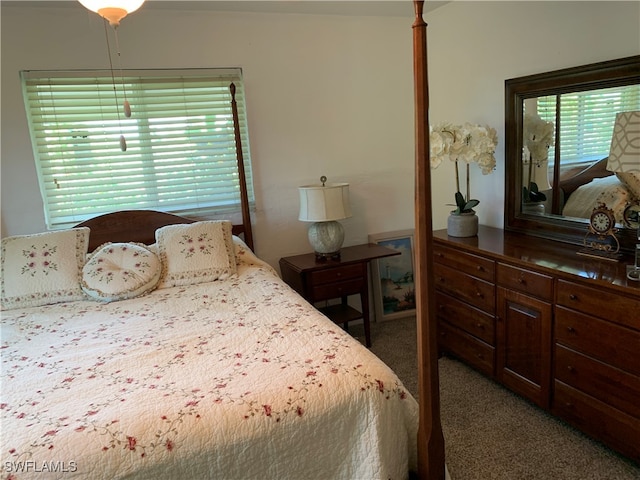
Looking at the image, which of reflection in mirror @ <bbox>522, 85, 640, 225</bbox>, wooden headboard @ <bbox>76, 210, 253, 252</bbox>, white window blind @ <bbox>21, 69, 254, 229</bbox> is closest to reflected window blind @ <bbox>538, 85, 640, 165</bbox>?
reflection in mirror @ <bbox>522, 85, 640, 225</bbox>

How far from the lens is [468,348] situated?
2.68m

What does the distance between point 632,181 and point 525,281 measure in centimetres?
64

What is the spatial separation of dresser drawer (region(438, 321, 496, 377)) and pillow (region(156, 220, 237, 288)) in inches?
53.1

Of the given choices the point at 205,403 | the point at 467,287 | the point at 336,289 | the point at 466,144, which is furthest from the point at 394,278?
the point at 205,403

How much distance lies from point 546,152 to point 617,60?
557 millimetres

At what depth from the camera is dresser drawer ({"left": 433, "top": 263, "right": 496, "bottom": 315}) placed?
96.3 inches

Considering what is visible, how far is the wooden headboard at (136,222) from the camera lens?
284cm

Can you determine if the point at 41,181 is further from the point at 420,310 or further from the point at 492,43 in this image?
the point at 492,43

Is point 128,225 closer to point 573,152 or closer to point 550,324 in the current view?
point 550,324

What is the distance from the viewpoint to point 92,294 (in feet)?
7.81

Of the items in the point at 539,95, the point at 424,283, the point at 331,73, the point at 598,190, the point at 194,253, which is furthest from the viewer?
the point at 331,73

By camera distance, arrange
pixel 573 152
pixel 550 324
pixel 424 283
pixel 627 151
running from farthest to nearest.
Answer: pixel 573 152 → pixel 550 324 → pixel 627 151 → pixel 424 283

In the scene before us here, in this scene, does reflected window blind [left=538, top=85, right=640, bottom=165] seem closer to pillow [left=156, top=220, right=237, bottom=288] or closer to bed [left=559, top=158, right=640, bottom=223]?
bed [left=559, top=158, right=640, bottom=223]

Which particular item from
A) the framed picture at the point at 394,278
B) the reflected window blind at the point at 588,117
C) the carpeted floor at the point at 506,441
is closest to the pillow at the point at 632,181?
the reflected window blind at the point at 588,117
